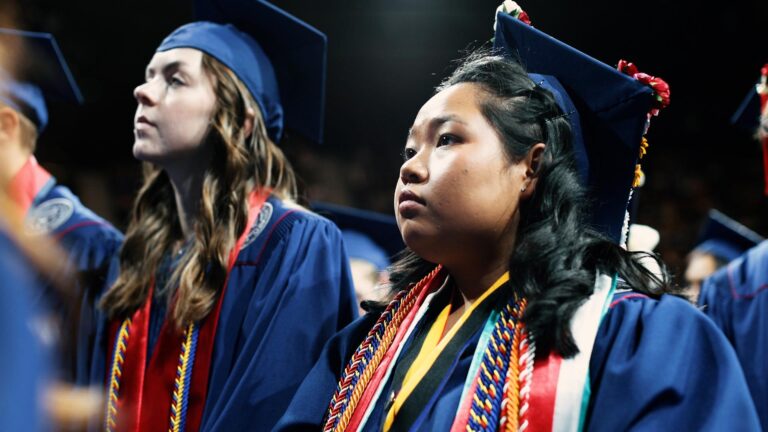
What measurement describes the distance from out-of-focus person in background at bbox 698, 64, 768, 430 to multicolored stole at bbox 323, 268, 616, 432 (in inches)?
63.4

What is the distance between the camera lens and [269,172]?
8.14 feet

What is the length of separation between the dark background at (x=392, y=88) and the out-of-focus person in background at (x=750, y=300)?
1.01 m

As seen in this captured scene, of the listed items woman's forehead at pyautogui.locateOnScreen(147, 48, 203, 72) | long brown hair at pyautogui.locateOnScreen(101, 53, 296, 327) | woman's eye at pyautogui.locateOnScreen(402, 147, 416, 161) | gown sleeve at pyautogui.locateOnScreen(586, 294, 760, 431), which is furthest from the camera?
woman's forehead at pyautogui.locateOnScreen(147, 48, 203, 72)

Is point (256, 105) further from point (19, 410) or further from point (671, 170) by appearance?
point (671, 170)

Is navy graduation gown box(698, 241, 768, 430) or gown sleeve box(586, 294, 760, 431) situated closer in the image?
gown sleeve box(586, 294, 760, 431)

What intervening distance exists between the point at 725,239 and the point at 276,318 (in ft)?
11.0

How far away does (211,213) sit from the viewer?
233cm

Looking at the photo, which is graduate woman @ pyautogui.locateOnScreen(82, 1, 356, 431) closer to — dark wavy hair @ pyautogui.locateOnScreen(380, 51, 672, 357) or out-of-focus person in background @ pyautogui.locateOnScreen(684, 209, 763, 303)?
dark wavy hair @ pyautogui.locateOnScreen(380, 51, 672, 357)

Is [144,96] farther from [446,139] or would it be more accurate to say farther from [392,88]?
[392,88]

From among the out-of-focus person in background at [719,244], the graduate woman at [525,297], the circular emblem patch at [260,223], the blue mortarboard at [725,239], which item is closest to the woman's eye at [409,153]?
the graduate woman at [525,297]

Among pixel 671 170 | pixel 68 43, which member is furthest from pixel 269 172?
pixel 671 170

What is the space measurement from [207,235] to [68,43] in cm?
419

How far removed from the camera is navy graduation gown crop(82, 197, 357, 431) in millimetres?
2006

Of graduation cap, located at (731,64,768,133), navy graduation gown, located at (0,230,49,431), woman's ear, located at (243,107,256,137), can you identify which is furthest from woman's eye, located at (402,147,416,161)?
graduation cap, located at (731,64,768,133)
